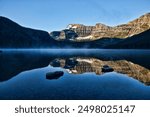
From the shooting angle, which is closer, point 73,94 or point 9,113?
point 9,113

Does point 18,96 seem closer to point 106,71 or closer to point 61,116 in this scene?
point 61,116

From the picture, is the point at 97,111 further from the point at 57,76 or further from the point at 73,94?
the point at 57,76

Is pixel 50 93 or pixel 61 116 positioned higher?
pixel 61 116

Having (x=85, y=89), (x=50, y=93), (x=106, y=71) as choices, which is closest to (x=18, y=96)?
(x=50, y=93)

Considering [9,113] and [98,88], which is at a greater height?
[9,113]

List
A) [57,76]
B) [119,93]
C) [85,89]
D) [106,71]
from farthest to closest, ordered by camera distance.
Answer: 1. [106,71]
2. [57,76]
3. [85,89]
4. [119,93]

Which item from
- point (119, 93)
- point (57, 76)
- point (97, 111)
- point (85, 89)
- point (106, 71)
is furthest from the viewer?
point (106, 71)

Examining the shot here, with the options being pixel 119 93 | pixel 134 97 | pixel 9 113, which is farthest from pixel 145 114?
pixel 119 93

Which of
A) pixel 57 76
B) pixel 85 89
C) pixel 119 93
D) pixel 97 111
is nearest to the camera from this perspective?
pixel 97 111

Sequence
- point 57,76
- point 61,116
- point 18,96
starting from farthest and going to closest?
point 57,76
point 18,96
point 61,116
